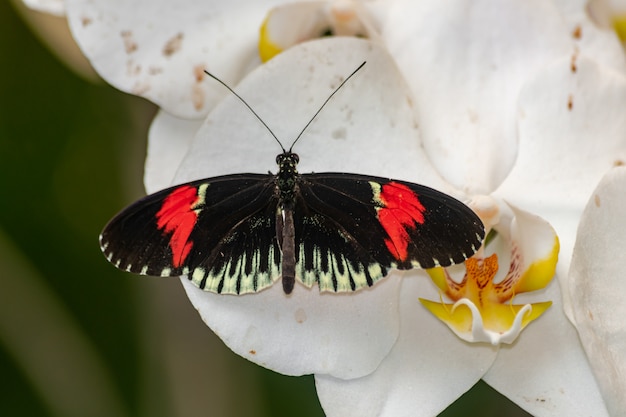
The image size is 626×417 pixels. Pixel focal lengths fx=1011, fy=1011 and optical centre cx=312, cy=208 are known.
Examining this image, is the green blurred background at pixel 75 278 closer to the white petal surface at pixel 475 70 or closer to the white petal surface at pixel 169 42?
the white petal surface at pixel 169 42

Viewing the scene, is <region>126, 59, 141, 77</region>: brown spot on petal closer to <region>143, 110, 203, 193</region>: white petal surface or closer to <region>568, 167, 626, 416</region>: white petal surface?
<region>143, 110, 203, 193</region>: white petal surface

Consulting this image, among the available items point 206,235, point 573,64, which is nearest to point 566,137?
point 573,64

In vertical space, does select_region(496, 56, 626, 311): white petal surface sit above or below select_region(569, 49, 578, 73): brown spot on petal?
below

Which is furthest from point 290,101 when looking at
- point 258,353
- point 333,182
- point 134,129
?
point 134,129

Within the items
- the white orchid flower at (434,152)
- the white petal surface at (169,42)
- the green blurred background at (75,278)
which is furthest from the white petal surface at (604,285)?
the green blurred background at (75,278)

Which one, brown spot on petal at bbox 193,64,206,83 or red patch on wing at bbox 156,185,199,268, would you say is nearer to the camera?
red patch on wing at bbox 156,185,199,268

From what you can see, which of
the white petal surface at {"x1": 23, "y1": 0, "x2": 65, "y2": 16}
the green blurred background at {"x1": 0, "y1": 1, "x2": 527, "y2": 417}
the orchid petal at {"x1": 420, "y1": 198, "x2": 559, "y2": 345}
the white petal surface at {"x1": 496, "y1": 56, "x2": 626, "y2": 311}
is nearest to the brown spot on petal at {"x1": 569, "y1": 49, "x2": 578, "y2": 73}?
the white petal surface at {"x1": 496, "y1": 56, "x2": 626, "y2": 311}

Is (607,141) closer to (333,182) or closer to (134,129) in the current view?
(333,182)
